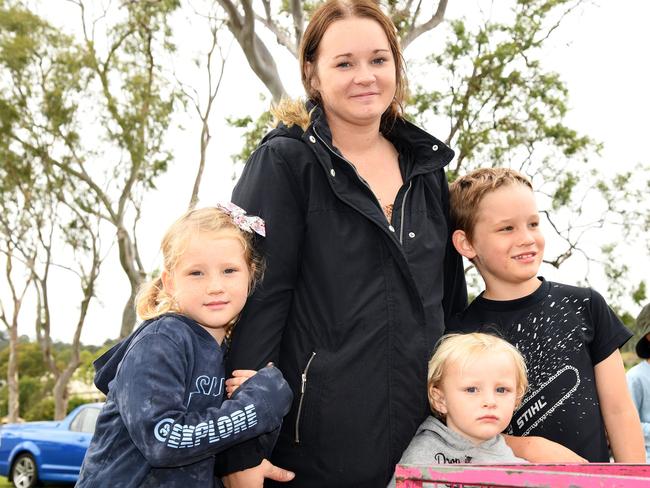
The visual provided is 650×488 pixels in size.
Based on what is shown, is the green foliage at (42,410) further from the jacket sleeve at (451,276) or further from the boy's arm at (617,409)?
the boy's arm at (617,409)

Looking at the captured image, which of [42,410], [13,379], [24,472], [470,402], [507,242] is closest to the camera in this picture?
[470,402]

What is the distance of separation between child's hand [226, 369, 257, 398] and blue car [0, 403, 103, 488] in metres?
10.4

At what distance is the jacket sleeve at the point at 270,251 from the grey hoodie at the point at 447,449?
1.65ft

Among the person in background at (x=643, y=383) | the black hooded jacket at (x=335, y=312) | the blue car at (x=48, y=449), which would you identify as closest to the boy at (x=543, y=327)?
the black hooded jacket at (x=335, y=312)

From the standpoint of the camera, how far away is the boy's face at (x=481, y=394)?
237cm

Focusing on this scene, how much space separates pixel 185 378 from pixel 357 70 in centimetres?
113

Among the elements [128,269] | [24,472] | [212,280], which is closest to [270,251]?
[212,280]

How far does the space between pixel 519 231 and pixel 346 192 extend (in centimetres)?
70

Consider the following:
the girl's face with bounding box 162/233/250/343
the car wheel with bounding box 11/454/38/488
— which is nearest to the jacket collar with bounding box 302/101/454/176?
the girl's face with bounding box 162/233/250/343

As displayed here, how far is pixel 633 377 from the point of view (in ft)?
17.4

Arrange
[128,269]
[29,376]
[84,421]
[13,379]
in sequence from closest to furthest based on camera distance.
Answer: [84,421]
[128,269]
[13,379]
[29,376]

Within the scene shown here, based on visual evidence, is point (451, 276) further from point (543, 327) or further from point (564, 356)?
point (564, 356)

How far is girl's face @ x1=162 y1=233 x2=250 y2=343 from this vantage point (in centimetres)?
230

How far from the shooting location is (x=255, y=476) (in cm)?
224
